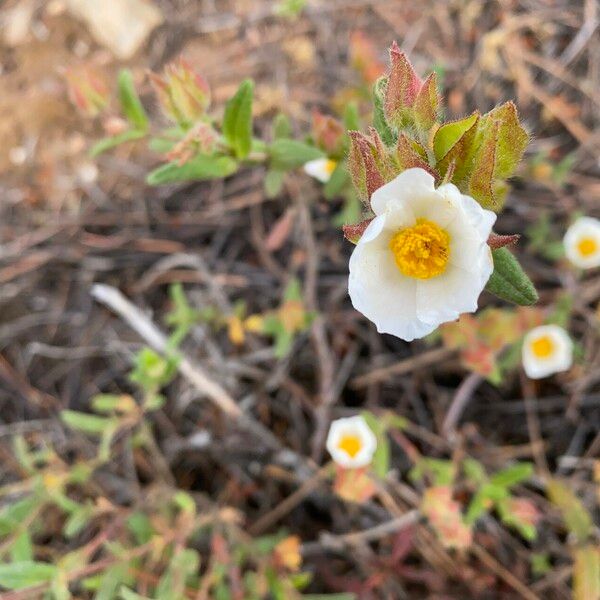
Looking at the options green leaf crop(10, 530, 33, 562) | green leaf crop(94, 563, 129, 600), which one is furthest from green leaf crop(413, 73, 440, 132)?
green leaf crop(10, 530, 33, 562)

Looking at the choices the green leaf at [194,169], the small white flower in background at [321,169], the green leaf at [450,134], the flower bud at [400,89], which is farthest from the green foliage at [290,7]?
the green leaf at [450,134]

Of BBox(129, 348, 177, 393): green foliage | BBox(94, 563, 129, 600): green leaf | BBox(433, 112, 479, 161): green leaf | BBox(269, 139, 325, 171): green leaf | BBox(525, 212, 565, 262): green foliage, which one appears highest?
BBox(433, 112, 479, 161): green leaf

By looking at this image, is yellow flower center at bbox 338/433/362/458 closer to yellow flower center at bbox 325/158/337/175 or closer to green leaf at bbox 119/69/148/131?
yellow flower center at bbox 325/158/337/175

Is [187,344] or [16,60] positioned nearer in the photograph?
[187,344]

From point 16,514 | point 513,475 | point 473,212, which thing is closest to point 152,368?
point 16,514

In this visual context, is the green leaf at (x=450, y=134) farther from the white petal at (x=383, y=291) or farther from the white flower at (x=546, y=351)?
the white flower at (x=546, y=351)

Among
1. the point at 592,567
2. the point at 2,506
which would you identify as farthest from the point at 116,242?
the point at 592,567

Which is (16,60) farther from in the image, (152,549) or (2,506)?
(152,549)
